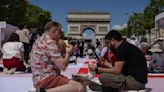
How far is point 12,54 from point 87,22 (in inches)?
4321

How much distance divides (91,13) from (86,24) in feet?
15.5

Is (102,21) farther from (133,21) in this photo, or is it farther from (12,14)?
(12,14)

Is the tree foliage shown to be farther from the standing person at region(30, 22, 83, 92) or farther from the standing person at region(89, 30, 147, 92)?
the standing person at region(30, 22, 83, 92)

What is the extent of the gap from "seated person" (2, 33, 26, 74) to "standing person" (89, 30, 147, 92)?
5.76 m

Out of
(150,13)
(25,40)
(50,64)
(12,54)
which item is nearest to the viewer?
(50,64)

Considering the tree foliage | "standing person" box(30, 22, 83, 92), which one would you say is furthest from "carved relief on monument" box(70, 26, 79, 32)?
"standing person" box(30, 22, 83, 92)

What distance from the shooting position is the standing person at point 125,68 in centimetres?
776

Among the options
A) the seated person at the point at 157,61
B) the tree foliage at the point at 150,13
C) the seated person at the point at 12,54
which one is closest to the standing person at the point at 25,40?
the seated person at the point at 12,54

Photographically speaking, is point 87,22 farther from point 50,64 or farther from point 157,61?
point 50,64

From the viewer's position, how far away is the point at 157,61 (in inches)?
488

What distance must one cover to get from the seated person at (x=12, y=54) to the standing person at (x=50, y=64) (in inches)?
239

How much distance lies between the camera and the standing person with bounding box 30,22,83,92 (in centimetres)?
704

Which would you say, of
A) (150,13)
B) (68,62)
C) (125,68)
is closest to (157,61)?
(125,68)

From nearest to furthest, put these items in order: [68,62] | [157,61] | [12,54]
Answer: [68,62] → [157,61] → [12,54]
